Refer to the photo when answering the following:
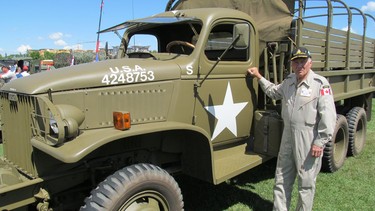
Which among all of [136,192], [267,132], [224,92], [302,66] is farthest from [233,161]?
[136,192]

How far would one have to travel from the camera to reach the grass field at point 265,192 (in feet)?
13.8

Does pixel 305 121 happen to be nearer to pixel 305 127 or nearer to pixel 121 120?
pixel 305 127

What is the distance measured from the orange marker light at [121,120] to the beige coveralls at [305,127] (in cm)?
152

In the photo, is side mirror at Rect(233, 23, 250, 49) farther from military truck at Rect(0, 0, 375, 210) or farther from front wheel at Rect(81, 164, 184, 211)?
front wheel at Rect(81, 164, 184, 211)

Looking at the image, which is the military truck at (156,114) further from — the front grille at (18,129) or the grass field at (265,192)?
the grass field at (265,192)

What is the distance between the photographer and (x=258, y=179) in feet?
16.4

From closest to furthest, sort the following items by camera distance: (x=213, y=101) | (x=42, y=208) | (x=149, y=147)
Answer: (x=42, y=208), (x=149, y=147), (x=213, y=101)

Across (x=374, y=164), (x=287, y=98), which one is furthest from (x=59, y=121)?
(x=374, y=164)

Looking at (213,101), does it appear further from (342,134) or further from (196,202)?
(342,134)

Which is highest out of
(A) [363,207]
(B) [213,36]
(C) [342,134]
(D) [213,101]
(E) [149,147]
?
(B) [213,36]

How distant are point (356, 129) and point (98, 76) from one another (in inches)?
179

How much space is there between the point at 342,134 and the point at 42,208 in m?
4.16

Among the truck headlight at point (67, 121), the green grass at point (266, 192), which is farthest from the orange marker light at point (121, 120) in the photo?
the green grass at point (266, 192)

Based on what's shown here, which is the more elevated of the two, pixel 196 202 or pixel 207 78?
pixel 207 78
